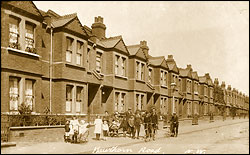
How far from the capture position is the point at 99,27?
28172mm

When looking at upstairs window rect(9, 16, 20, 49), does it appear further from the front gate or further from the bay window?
the front gate

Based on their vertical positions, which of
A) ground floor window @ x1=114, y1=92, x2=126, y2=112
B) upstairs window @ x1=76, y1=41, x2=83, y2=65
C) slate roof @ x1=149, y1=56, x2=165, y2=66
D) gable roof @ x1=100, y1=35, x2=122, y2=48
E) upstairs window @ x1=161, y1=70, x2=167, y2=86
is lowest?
ground floor window @ x1=114, y1=92, x2=126, y2=112

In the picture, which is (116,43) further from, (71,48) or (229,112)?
(229,112)

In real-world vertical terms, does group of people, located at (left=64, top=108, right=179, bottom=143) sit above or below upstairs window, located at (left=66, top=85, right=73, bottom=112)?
below

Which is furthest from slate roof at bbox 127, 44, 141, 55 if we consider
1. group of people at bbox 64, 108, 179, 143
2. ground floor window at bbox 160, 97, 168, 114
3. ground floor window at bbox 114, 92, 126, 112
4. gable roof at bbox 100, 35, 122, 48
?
group of people at bbox 64, 108, 179, 143

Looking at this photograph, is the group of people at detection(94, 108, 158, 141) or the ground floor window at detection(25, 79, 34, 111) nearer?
the ground floor window at detection(25, 79, 34, 111)

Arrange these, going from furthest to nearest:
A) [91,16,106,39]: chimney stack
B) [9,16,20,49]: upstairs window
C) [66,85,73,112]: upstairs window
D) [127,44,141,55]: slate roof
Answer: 1. [127,44,141,55]: slate roof
2. [91,16,106,39]: chimney stack
3. [66,85,73,112]: upstairs window
4. [9,16,20,49]: upstairs window

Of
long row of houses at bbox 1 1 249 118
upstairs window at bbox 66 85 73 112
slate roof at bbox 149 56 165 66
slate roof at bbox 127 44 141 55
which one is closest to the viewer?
long row of houses at bbox 1 1 249 118

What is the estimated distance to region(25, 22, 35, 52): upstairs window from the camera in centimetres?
1778

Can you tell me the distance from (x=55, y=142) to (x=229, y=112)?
68.5 meters

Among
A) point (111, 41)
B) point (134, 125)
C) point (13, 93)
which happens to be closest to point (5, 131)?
point (13, 93)

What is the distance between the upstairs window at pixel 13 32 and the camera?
16.6 m

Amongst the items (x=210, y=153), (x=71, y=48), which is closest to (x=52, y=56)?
(x=71, y=48)

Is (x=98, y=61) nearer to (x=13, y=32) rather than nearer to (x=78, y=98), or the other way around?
(x=78, y=98)
